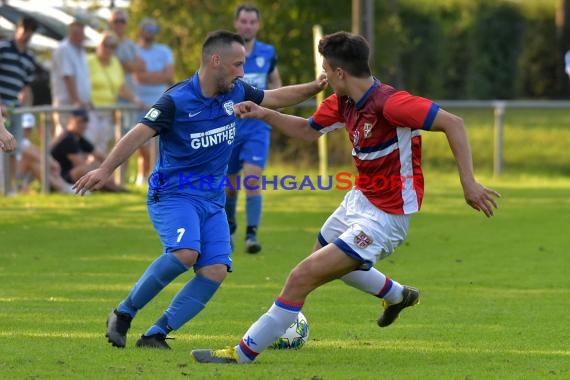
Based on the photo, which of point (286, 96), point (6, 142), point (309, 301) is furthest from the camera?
point (309, 301)

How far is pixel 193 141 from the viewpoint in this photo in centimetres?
811

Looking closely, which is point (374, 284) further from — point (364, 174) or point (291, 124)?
point (291, 124)

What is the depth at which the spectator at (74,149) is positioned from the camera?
18.0 metres

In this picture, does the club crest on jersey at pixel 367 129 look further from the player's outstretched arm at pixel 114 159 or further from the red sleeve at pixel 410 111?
the player's outstretched arm at pixel 114 159

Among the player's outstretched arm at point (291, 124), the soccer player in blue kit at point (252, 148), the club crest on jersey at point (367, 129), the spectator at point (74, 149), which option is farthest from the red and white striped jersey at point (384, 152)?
the spectator at point (74, 149)

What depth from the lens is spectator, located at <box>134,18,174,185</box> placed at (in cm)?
1917

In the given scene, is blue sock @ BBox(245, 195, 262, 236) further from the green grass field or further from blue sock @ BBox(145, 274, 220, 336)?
blue sock @ BBox(145, 274, 220, 336)

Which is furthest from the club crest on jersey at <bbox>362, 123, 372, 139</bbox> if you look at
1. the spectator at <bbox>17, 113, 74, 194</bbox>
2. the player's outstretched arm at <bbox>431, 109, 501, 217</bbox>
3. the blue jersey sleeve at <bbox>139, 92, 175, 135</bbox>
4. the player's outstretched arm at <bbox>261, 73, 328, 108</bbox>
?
the spectator at <bbox>17, 113, 74, 194</bbox>

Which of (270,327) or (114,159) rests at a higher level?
(114,159)

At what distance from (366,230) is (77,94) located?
11.1 metres

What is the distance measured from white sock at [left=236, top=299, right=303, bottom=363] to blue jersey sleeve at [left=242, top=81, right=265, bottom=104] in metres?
1.66

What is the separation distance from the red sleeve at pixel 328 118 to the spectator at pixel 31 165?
1029cm

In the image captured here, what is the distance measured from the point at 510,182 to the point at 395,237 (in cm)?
1453

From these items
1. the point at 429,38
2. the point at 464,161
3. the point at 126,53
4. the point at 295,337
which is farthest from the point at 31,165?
the point at 429,38
